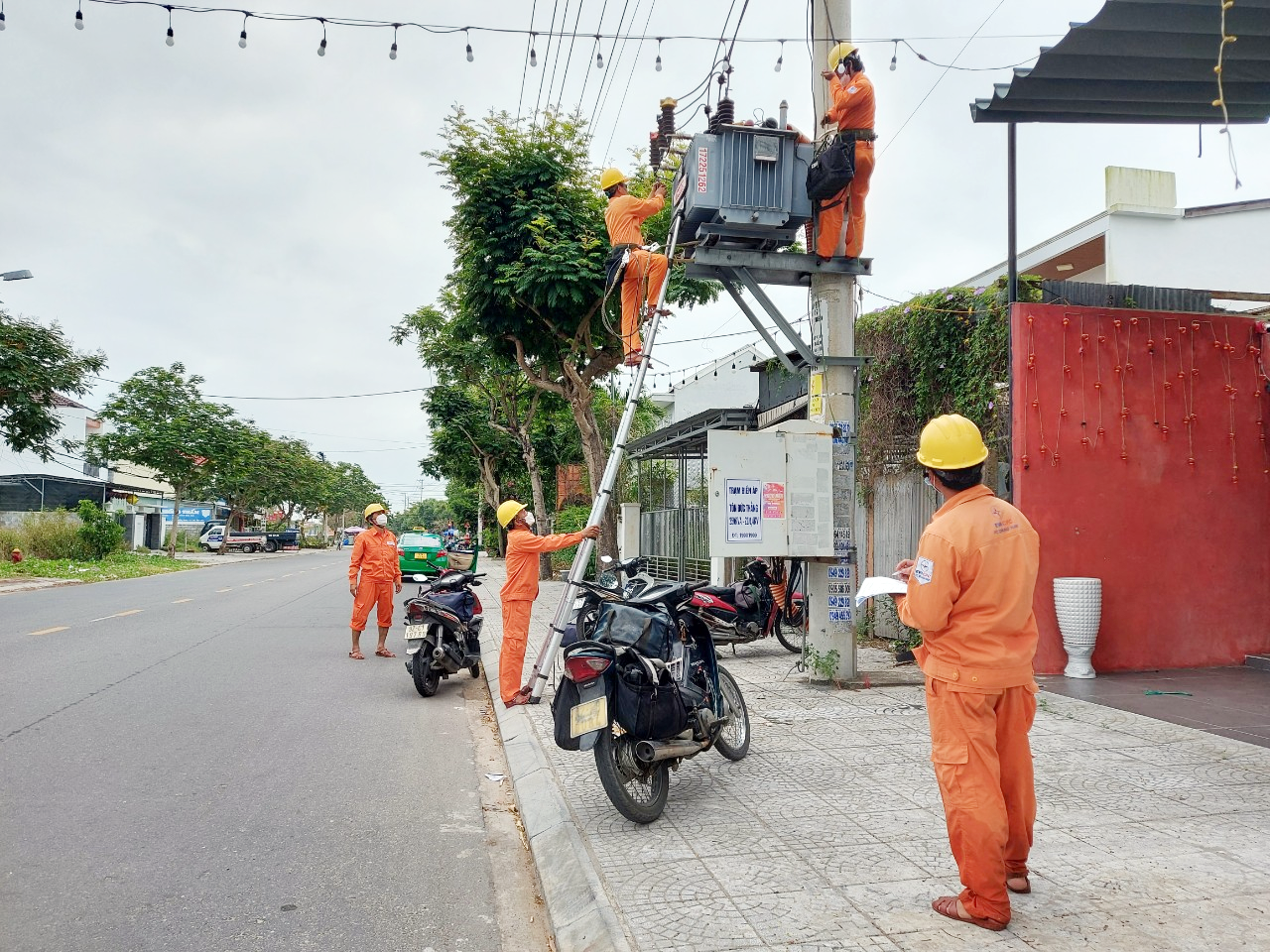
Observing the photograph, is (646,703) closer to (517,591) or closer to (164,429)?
(517,591)

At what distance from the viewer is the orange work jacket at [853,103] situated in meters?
7.31

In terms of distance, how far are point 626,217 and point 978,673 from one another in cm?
641

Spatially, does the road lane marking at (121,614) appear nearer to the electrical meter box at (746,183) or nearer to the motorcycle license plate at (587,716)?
the electrical meter box at (746,183)

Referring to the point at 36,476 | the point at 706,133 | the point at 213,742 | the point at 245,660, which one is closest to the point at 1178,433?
the point at 706,133

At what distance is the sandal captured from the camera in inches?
128

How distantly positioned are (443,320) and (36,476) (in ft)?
91.7

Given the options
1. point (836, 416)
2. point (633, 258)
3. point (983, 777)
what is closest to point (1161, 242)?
point (836, 416)

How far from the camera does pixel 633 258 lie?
8531mm

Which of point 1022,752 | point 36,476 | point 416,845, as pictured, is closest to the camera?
point 1022,752

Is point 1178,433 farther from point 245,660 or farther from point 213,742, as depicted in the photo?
point 245,660

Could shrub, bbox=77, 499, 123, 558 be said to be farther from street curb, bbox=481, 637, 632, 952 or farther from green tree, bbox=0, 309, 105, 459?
street curb, bbox=481, 637, 632, 952

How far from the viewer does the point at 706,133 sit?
25.2ft

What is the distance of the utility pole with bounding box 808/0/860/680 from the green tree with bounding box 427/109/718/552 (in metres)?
5.38

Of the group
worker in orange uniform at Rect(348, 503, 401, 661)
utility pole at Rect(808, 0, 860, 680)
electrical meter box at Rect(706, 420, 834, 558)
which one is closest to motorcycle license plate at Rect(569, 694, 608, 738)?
electrical meter box at Rect(706, 420, 834, 558)
